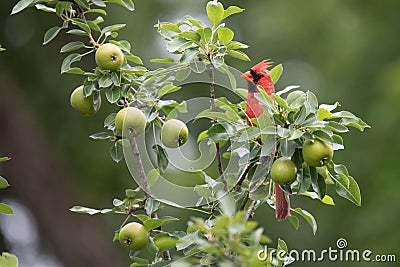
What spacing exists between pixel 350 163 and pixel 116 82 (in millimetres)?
3957

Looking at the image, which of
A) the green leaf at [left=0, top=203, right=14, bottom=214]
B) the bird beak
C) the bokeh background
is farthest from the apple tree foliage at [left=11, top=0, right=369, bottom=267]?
the bokeh background

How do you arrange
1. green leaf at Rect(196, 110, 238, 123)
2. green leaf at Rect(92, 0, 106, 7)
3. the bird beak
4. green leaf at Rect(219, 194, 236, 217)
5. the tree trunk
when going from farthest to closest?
the tree trunk, the bird beak, green leaf at Rect(92, 0, 106, 7), green leaf at Rect(196, 110, 238, 123), green leaf at Rect(219, 194, 236, 217)

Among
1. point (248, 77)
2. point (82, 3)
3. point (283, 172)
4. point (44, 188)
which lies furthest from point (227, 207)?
point (44, 188)

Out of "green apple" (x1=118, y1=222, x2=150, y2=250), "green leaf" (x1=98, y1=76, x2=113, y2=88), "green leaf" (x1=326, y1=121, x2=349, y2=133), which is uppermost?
"green leaf" (x1=98, y1=76, x2=113, y2=88)

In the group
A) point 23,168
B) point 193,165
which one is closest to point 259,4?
point 23,168

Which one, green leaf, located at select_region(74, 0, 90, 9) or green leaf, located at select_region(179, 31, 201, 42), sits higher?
green leaf, located at select_region(74, 0, 90, 9)

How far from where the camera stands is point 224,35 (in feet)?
6.08

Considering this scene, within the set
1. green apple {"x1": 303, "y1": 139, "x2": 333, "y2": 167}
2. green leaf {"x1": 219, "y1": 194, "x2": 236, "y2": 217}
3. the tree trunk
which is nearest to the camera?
green leaf {"x1": 219, "y1": 194, "x2": 236, "y2": 217}

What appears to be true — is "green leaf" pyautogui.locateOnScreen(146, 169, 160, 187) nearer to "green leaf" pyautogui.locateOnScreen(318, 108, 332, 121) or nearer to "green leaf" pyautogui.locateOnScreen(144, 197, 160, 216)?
"green leaf" pyautogui.locateOnScreen(144, 197, 160, 216)

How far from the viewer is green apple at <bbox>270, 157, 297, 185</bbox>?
168 centimetres

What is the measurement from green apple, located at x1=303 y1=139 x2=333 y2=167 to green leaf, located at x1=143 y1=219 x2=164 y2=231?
40cm

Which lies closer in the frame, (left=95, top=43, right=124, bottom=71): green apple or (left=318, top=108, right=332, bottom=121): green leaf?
(left=318, top=108, right=332, bottom=121): green leaf

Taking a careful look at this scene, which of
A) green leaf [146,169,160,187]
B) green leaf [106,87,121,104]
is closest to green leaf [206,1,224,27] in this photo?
green leaf [106,87,121,104]

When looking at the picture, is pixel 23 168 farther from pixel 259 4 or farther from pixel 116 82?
pixel 116 82
